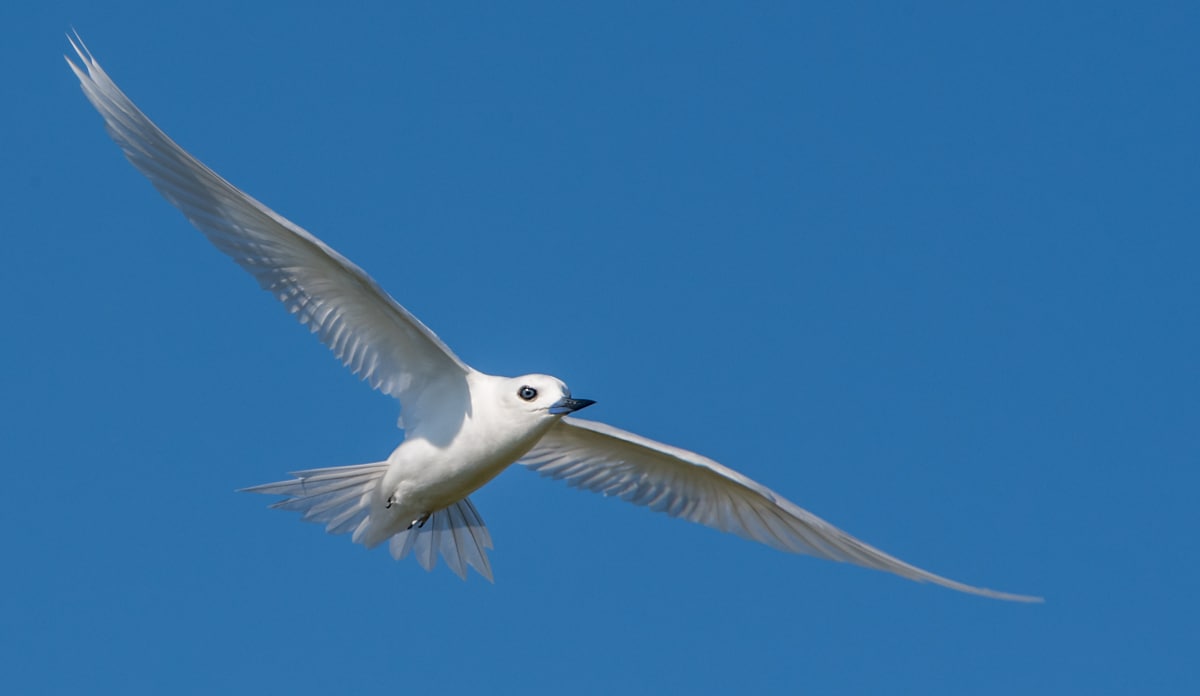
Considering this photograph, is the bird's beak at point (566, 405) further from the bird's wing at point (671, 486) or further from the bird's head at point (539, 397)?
the bird's wing at point (671, 486)

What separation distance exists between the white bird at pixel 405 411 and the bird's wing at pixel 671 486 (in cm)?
2

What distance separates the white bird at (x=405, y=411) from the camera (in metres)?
14.1

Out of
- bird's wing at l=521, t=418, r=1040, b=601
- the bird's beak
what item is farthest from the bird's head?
bird's wing at l=521, t=418, r=1040, b=601

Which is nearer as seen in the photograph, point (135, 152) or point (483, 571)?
point (135, 152)

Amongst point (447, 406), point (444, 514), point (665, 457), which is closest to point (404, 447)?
point (447, 406)

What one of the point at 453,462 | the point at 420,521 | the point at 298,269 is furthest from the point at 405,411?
the point at 298,269

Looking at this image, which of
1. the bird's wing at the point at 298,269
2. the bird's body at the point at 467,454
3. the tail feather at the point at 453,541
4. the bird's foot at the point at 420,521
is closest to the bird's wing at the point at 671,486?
the tail feather at the point at 453,541

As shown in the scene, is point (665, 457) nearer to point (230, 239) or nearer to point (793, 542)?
point (793, 542)

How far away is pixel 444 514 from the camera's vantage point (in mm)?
16453

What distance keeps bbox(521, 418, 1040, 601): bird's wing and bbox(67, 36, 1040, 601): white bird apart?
2cm

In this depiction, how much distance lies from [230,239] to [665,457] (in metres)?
4.61

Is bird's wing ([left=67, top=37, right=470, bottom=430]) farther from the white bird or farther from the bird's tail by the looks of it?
the bird's tail

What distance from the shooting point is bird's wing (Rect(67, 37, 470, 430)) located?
13.9 m

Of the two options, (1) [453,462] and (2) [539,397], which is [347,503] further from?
(2) [539,397]
